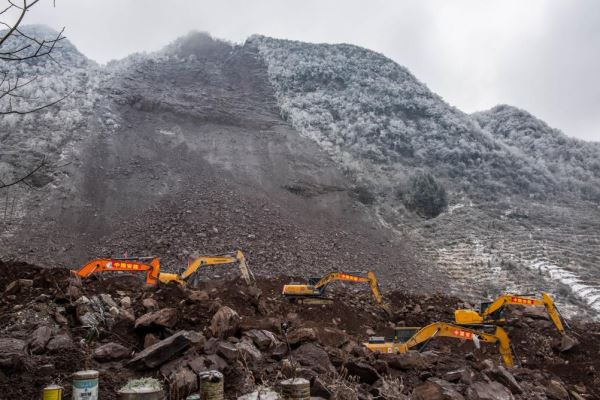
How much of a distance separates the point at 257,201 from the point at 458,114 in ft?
83.7

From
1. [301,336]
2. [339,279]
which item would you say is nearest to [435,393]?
[301,336]

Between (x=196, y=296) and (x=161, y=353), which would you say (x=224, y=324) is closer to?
(x=161, y=353)

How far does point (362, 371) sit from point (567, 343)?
849cm

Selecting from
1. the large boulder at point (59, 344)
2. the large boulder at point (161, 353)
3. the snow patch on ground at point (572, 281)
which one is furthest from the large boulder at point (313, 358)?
the snow patch on ground at point (572, 281)

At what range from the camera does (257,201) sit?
24188mm

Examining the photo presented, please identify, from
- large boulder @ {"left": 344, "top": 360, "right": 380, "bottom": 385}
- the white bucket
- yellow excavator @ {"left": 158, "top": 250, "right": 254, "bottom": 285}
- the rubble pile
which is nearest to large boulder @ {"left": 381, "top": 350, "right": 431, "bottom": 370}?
the rubble pile

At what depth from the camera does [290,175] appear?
92.6 ft

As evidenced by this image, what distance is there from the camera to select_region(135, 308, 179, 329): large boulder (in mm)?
6246

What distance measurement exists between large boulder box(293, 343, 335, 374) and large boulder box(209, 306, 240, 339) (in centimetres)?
101

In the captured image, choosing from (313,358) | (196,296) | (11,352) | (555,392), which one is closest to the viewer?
(11,352)

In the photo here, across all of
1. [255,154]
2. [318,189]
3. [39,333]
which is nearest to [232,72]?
[255,154]

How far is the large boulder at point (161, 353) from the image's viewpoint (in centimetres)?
506

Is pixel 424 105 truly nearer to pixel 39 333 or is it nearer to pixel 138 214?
pixel 138 214

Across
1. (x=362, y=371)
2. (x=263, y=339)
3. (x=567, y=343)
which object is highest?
(x=263, y=339)
